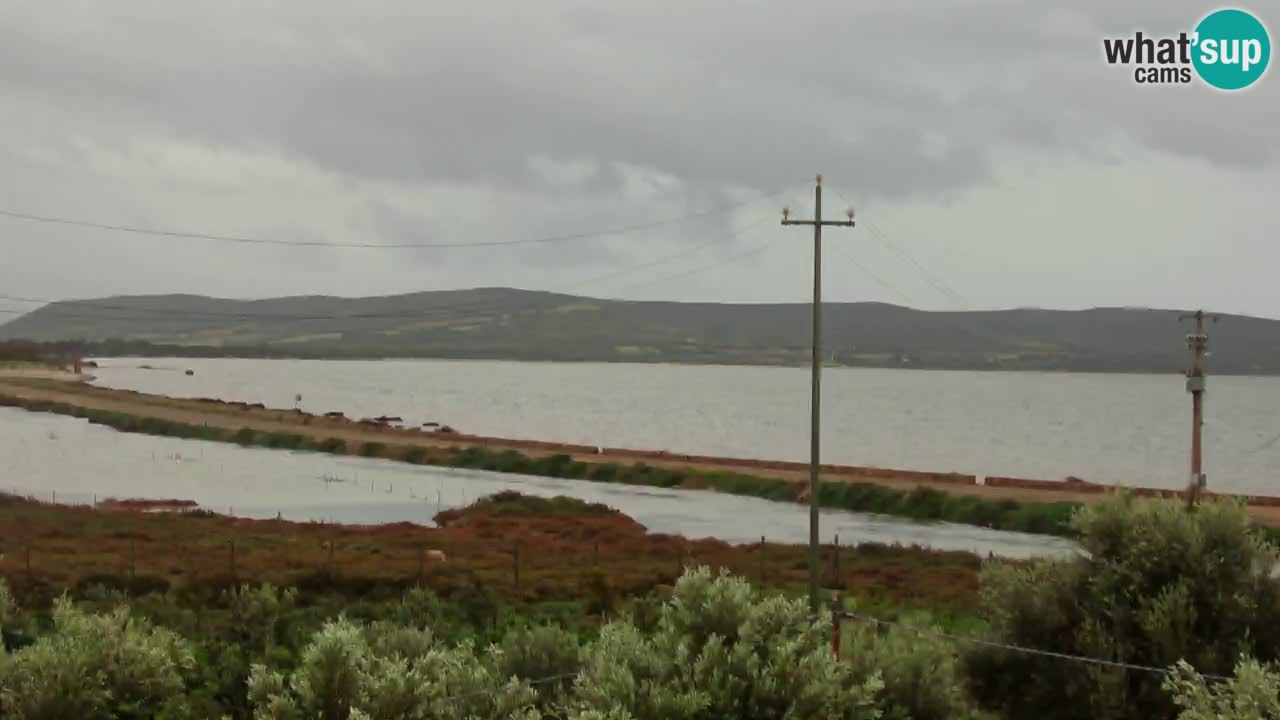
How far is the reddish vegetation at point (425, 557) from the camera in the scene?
41531 mm

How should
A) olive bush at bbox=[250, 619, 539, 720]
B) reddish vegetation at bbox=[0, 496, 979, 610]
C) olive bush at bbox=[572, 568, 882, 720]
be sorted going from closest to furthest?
1. olive bush at bbox=[572, 568, 882, 720]
2. olive bush at bbox=[250, 619, 539, 720]
3. reddish vegetation at bbox=[0, 496, 979, 610]

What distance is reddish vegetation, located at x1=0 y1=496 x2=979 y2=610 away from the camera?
41.5 m

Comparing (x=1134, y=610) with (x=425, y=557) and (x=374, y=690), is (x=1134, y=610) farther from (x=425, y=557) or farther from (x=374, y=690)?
(x=425, y=557)

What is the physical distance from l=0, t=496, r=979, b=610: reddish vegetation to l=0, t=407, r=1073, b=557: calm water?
23.9ft

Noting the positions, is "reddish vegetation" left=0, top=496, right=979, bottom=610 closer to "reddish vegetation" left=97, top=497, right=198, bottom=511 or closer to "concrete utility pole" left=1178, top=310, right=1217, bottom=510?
"reddish vegetation" left=97, top=497, right=198, bottom=511

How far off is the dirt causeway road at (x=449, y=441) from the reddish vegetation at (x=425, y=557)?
24.4 metres

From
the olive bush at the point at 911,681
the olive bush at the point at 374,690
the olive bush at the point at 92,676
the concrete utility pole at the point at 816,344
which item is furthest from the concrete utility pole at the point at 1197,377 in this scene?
the olive bush at the point at 92,676

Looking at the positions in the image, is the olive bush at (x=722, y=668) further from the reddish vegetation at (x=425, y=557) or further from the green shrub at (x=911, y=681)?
the reddish vegetation at (x=425, y=557)

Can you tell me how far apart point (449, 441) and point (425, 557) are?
8063 cm

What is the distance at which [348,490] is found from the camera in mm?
89875

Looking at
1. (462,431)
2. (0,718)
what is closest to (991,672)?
(0,718)

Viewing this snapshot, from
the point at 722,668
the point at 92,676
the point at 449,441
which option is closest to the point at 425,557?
the point at 92,676

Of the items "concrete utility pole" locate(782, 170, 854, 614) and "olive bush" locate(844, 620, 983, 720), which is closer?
"olive bush" locate(844, 620, 983, 720)

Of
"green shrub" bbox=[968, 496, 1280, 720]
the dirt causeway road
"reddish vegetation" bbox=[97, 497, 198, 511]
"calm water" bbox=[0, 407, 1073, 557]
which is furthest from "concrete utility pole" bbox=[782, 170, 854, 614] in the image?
"reddish vegetation" bbox=[97, 497, 198, 511]
